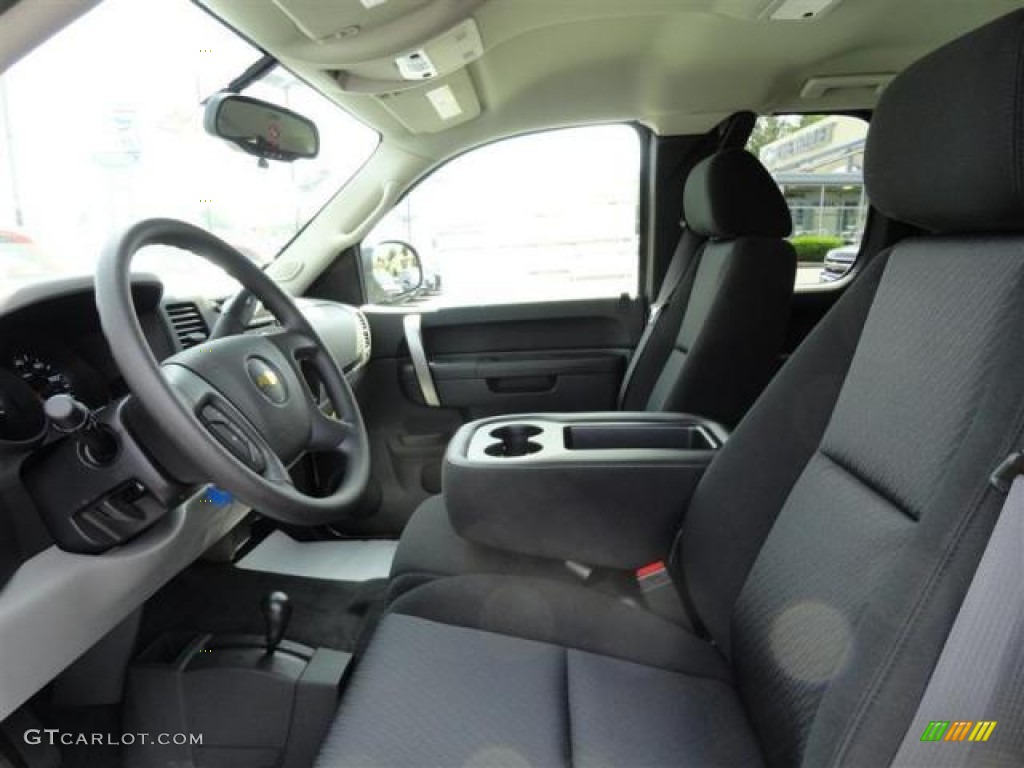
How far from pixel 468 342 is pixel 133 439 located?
1.61 meters

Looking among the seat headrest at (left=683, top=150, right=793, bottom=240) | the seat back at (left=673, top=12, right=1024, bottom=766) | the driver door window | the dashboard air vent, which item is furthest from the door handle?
the seat back at (left=673, top=12, right=1024, bottom=766)

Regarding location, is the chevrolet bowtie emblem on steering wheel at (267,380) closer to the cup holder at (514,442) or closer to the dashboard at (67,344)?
the dashboard at (67,344)

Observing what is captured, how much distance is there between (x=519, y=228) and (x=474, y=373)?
0.58m

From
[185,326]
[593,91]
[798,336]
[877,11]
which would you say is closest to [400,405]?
[185,326]

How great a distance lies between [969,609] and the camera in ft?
2.25

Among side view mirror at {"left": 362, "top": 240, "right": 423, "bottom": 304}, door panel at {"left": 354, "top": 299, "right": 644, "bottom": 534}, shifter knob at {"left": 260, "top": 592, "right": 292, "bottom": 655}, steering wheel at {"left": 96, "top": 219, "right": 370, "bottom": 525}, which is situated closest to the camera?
steering wheel at {"left": 96, "top": 219, "right": 370, "bottom": 525}

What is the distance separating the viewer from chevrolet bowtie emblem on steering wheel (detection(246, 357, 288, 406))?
1.17m

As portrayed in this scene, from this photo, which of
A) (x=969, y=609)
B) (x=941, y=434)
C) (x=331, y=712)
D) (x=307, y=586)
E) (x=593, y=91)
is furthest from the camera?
(x=593, y=91)

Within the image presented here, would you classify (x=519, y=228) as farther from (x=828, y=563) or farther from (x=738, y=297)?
(x=828, y=563)

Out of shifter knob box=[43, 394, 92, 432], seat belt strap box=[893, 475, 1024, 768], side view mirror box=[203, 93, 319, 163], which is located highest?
side view mirror box=[203, 93, 319, 163]

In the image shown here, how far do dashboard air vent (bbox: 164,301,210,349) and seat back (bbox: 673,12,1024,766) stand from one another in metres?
1.12

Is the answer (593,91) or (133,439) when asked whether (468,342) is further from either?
(133,439)

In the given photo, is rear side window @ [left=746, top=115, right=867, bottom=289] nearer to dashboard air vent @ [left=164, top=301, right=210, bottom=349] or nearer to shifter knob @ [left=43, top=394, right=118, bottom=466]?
dashboard air vent @ [left=164, top=301, right=210, bottom=349]

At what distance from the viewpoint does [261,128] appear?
61.9 inches
